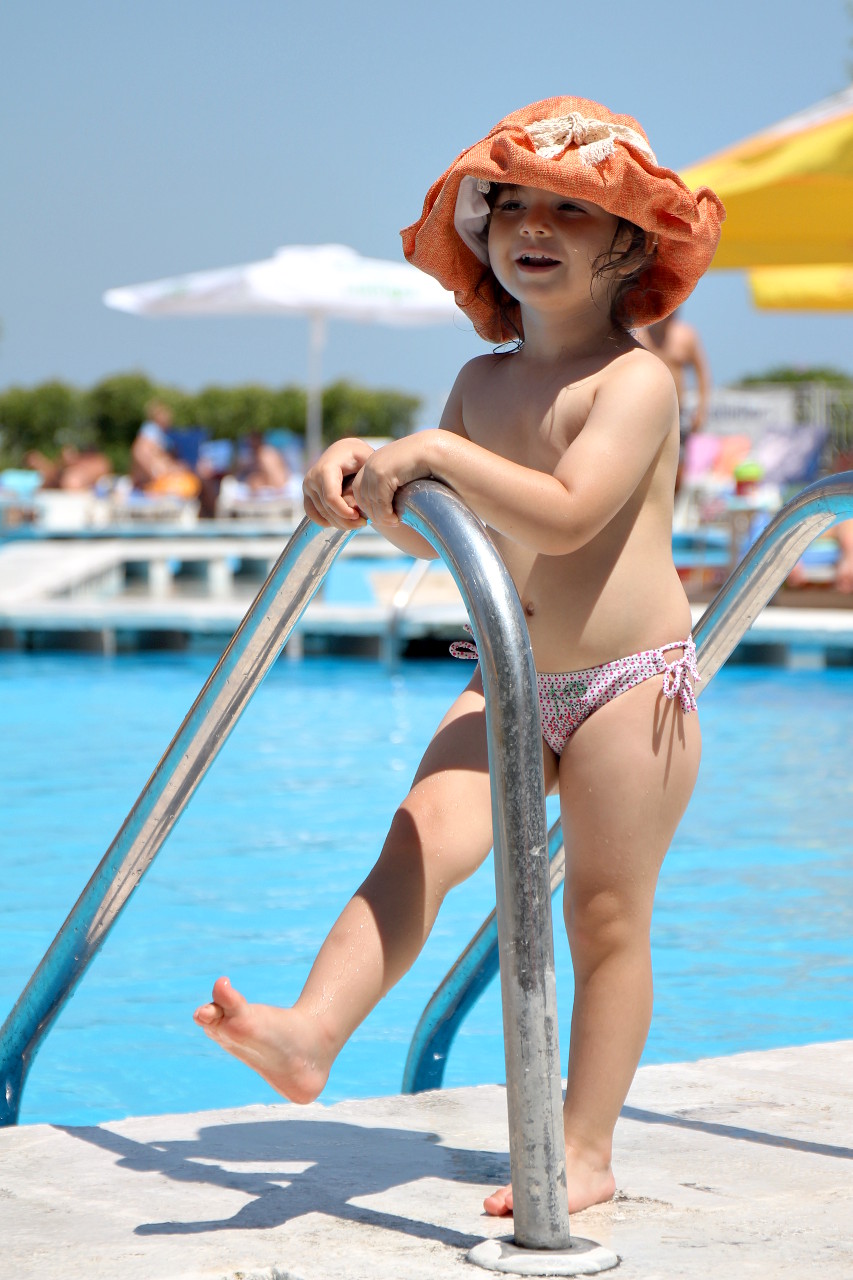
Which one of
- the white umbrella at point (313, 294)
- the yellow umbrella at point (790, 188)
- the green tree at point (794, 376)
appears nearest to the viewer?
the yellow umbrella at point (790, 188)

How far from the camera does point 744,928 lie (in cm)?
510

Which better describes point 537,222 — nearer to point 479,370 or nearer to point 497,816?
point 479,370

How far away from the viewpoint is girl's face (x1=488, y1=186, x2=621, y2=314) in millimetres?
1958

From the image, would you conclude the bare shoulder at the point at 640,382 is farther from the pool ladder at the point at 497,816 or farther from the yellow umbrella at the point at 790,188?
the yellow umbrella at the point at 790,188

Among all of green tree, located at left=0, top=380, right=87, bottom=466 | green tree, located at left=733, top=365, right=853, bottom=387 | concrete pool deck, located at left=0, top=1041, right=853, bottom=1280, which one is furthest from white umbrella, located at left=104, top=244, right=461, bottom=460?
green tree, located at left=733, top=365, right=853, bottom=387

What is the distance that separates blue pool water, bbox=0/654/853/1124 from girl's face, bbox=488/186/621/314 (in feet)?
8.33

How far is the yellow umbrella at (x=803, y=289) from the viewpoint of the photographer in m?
14.4

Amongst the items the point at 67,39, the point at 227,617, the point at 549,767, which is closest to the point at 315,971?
the point at 549,767

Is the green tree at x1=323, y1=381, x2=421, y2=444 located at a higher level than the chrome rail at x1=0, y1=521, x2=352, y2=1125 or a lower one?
higher

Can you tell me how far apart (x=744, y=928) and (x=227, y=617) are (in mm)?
6592

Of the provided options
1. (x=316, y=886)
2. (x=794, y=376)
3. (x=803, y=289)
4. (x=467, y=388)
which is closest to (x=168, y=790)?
(x=467, y=388)

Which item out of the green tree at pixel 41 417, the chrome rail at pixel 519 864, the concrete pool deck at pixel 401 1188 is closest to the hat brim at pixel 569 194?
the chrome rail at pixel 519 864

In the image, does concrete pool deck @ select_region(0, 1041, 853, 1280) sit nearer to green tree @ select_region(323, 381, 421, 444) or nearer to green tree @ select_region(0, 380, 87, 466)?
green tree @ select_region(323, 381, 421, 444)

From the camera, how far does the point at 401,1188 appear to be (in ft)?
6.37
